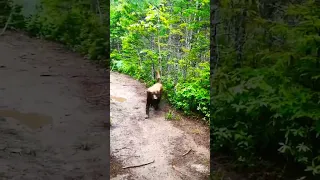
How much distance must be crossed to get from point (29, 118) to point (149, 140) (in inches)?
40.3

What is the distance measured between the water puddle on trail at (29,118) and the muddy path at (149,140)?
57 centimetres

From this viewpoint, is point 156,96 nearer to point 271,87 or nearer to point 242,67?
point 242,67

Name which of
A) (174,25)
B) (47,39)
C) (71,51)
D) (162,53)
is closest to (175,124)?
(162,53)

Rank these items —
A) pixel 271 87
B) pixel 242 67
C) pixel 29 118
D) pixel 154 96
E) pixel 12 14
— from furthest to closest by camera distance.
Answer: pixel 12 14, pixel 154 96, pixel 242 67, pixel 29 118, pixel 271 87

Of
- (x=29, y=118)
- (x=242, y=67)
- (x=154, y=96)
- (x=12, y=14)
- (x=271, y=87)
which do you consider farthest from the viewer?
(x=12, y=14)

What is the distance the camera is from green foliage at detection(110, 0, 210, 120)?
129 inches

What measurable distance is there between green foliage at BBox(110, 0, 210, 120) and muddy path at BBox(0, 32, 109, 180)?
0.48 meters

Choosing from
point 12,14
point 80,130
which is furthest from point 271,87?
point 12,14

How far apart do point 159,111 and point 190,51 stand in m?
0.64

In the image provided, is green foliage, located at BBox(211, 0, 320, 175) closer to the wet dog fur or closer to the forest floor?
the forest floor

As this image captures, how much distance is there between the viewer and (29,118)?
299 cm

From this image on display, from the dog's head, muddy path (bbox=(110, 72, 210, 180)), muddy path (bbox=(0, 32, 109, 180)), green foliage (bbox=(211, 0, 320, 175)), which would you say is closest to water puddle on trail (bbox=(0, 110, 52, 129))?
muddy path (bbox=(0, 32, 109, 180))

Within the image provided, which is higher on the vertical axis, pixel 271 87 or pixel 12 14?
pixel 12 14

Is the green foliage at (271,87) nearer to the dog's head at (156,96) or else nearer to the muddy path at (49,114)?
the dog's head at (156,96)
